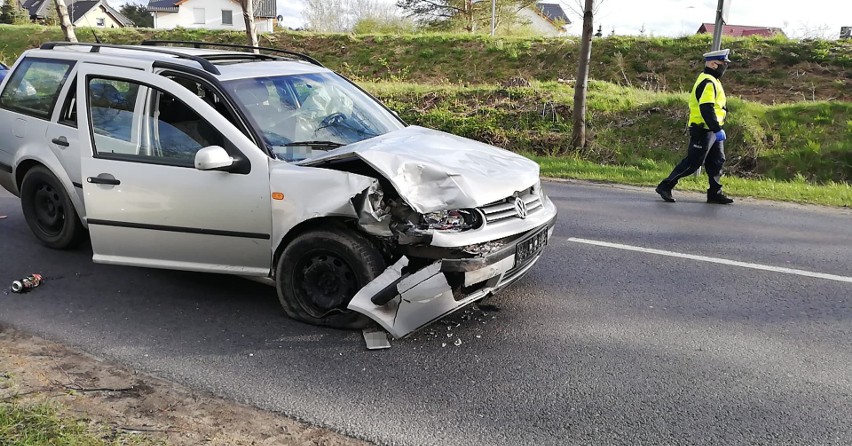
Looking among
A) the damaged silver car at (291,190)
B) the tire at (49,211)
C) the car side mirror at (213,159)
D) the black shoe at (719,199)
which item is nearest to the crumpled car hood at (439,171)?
the damaged silver car at (291,190)

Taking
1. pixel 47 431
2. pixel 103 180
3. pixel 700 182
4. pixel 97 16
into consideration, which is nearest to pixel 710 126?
pixel 700 182

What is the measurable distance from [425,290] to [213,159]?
1.67 metres

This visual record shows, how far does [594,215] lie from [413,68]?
16.7 metres

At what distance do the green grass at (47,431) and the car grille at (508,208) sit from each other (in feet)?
7.65

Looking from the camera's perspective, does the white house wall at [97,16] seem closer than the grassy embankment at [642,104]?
No

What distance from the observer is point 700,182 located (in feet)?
32.9

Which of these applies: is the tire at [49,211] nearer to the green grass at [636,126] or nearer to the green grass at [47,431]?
the green grass at [47,431]

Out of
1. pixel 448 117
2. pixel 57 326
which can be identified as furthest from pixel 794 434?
pixel 448 117

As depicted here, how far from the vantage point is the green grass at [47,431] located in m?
2.99

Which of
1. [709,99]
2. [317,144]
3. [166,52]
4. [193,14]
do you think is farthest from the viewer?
[193,14]

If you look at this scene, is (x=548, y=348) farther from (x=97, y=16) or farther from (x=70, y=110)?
(x=97, y=16)

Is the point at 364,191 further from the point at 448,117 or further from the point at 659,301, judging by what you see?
the point at 448,117

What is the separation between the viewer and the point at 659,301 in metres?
4.92

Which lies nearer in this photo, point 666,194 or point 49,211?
point 49,211
